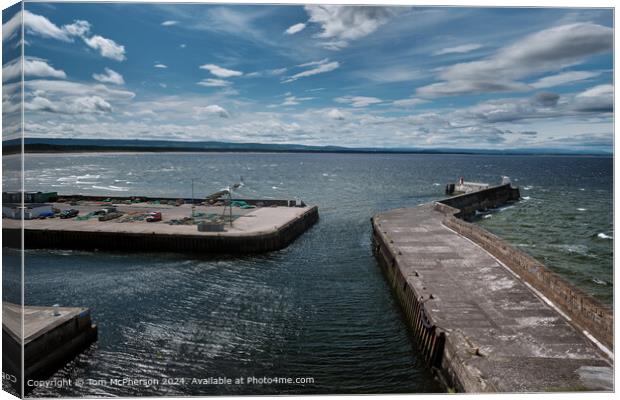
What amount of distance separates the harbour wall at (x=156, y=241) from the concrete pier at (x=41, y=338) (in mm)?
17011

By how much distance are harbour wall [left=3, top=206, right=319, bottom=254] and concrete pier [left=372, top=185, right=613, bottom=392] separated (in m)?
10.8

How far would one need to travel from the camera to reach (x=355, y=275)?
30969 mm

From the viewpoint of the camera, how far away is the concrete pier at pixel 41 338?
1295 centimetres

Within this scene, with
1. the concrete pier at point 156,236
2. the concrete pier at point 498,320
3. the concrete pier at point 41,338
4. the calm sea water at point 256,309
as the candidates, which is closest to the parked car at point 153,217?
the concrete pier at point 156,236

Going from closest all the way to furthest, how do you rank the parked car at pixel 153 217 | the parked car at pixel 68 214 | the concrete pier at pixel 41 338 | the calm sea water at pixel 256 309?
1. the concrete pier at pixel 41 338
2. the calm sea water at pixel 256 309
3. the parked car at pixel 153 217
4. the parked car at pixel 68 214

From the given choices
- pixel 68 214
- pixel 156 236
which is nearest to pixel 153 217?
pixel 156 236

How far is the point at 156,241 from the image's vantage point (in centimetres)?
3772

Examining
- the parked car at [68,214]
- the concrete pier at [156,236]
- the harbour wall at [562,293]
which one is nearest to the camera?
the harbour wall at [562,293]

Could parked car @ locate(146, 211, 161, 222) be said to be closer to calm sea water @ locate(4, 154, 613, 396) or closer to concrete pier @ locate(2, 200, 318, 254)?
concrete pier @ locate(2, 200, 318, 254)

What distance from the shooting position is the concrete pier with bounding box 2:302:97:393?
1295 centimetres

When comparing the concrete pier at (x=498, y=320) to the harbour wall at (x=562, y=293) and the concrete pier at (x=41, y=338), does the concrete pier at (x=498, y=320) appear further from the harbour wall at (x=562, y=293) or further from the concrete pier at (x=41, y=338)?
the concrete pier at (x=41, y=338)

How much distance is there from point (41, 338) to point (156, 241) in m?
21.4

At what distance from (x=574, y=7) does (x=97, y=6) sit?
1318 cm

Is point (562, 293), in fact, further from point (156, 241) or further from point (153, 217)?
point (153, 217)
